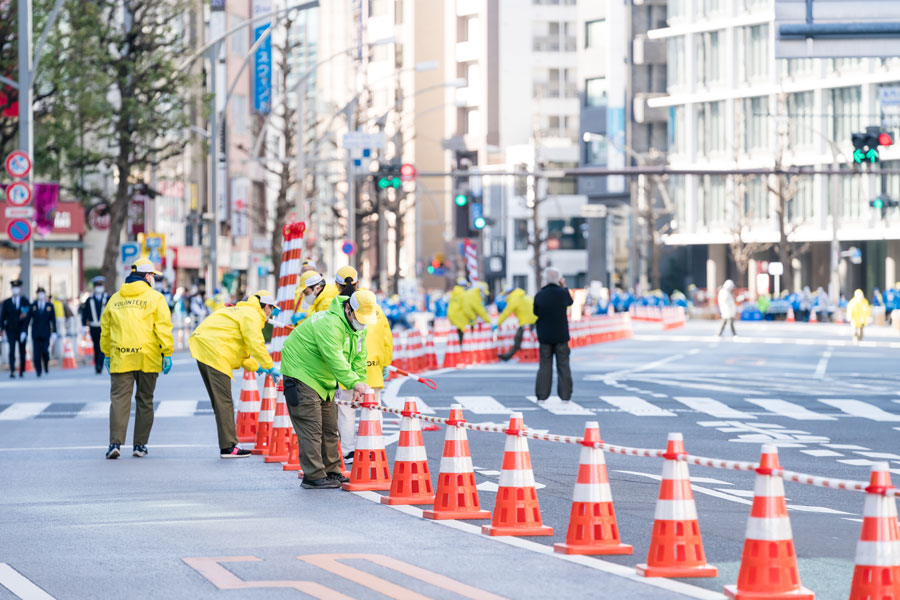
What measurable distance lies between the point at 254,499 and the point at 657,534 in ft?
16.8

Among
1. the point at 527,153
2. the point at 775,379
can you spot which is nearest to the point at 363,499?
the point at 775,379

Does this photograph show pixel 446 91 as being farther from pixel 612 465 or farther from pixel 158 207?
pixel 612 465

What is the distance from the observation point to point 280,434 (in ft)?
58.2

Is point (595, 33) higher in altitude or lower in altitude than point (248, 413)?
higher

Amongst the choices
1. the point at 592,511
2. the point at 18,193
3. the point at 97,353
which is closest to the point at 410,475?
the point at 592,511

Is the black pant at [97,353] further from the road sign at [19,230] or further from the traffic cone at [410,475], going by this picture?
the traffic cone at [410,475]

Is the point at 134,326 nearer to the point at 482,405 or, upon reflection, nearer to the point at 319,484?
the point at 319,484

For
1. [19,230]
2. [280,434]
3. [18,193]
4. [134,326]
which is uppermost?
[18,193]

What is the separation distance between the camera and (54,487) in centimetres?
1530

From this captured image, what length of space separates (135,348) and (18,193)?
652 inches

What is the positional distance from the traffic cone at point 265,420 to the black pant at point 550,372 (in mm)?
7806

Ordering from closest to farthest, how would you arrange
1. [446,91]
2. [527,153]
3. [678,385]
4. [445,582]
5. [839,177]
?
[445,582]
[678,385]
[839,177]
[527,153]
[446,91]

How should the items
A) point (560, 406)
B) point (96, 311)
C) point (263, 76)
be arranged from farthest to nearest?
point (263, 76) → point (96, 311) → point (560, 406)

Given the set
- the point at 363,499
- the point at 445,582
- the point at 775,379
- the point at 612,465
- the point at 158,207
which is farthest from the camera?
the point at 158,207
